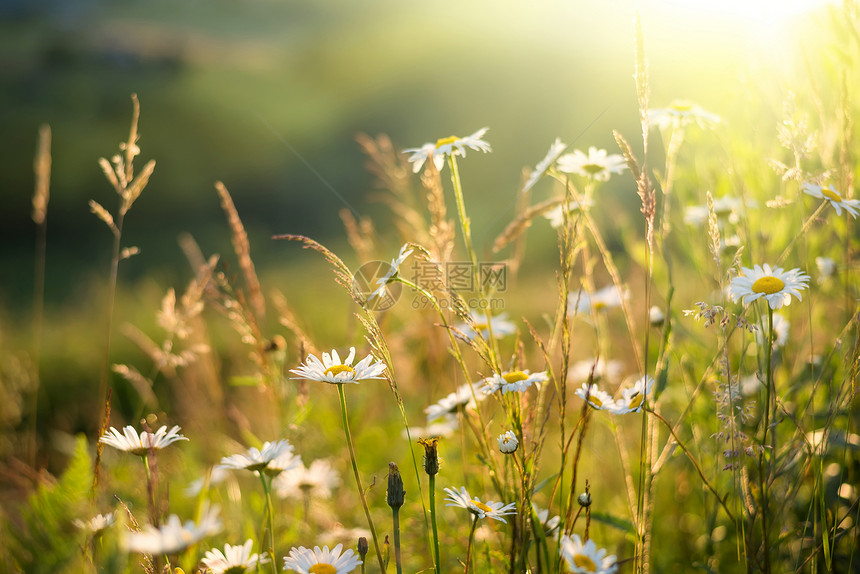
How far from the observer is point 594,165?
1.21 m

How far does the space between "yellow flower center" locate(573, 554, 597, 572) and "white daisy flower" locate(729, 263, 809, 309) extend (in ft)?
1.43

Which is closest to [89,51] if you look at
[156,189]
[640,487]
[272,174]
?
[156,189]

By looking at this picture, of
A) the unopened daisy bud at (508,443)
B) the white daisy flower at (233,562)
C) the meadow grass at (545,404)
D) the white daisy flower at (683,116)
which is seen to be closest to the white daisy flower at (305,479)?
the meadow grass at (545,404)

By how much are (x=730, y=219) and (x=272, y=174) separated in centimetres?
1485

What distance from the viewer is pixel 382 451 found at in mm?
1831

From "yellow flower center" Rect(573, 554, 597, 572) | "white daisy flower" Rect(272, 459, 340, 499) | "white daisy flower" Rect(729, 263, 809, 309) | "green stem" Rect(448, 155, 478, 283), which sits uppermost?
"green stem" Rect(448, 155, 478, 283)

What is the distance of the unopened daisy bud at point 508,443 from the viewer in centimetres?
89

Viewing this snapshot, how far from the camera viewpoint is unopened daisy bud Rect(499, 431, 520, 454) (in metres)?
0.89

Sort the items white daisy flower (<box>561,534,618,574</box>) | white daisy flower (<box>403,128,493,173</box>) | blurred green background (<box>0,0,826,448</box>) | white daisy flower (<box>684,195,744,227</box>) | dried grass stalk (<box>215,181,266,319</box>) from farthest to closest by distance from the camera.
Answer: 1. blurred green background (<box>0,0,826,448</box>)
2. white daisy flower (<box>684,195,744,227</box>)
3. dried grass stalk (<box>215,181,266,319</box>)
4. white daisy flower (<box>403,128,493,173</box>)
5. white daisy flower (<box>561,534,618,574</box>)

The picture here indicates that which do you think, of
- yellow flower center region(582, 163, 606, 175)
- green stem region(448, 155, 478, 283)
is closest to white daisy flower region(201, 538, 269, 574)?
green stem region(448, 155, 478, 283)

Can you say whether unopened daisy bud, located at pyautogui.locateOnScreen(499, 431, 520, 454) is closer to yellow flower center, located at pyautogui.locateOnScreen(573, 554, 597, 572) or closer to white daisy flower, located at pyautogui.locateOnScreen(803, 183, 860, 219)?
yellow flower center, located at pyautogui.locateOnScreen(573, 554, 597, 572)

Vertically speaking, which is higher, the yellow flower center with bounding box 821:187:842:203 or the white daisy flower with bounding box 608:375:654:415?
the yellow flower center with bounding box 821:187:842:203

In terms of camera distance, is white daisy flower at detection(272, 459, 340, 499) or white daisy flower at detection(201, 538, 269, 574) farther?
white daisy flower at detection(272, 459, 340, 499)

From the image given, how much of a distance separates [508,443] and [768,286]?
48 centimetres
